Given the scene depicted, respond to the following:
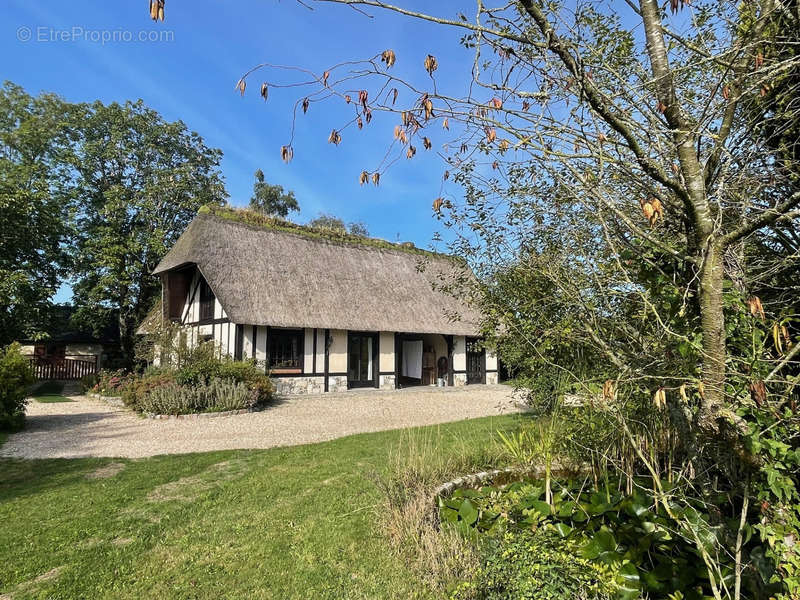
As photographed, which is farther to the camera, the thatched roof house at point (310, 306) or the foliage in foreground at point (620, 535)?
the thatched roof house at point (310, 306)

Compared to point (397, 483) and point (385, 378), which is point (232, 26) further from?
point (385, 378)

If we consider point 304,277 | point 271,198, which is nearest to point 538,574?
point 304,277

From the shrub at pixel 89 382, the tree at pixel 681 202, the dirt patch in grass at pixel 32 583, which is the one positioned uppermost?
the tree at pixel 681 202

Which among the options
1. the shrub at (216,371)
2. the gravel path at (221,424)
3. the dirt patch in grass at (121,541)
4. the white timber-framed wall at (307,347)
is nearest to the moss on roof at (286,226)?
the white timber-framed wall at (307,347)

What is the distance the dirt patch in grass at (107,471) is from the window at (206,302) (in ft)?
29.9

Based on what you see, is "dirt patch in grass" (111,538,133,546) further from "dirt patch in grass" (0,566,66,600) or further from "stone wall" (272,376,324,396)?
"stone wall" (272,376,324,396)

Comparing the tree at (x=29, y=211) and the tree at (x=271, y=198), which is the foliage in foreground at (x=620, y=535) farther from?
the tree at (x=271, y=198)

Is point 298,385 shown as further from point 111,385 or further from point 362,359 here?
point 111,385

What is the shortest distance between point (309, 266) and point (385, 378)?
192 inches

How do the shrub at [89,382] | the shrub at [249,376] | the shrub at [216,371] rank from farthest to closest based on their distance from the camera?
the shrub at [89,382] → the shrub at [249,376] → the shrub at [216,371]

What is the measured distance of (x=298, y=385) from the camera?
14055 millimetres

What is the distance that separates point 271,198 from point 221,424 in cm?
3171

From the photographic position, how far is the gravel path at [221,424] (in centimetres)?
706

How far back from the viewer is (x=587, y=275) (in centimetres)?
303
